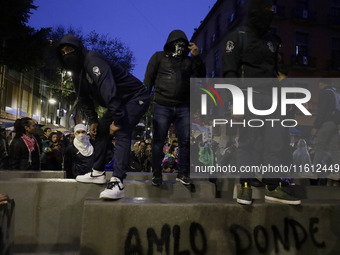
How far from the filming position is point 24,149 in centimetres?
682

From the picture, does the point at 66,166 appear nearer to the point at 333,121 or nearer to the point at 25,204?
the point at 25,204

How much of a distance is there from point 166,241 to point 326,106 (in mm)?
4334

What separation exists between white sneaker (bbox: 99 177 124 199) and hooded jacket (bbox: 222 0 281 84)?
1.80 m

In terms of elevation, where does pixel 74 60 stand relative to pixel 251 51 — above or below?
below

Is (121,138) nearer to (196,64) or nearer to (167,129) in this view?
(167,129)

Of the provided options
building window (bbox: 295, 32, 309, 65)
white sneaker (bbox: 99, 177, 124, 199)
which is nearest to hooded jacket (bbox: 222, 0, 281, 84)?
white sneaker (bbox: 99, 177, 124, 199)

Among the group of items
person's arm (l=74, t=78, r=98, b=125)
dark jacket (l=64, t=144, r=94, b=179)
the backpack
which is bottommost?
dark jacket (l=64, t=144, r=94, b=179)

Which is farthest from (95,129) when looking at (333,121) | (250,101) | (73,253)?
(333,121)

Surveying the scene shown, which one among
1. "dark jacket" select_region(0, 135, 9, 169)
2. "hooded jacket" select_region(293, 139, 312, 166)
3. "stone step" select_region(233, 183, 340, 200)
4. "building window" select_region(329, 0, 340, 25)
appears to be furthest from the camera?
"building window" select_region(329, 0, 340, 25)

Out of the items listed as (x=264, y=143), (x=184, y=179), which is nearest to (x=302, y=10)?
(x=184, y=179)

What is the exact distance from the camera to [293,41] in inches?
1216

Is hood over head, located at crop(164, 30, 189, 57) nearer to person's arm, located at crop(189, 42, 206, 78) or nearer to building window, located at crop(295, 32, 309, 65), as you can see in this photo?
person's arm, located at crop(189, 42, 206, 78)

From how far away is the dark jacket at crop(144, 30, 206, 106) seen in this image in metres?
4.63

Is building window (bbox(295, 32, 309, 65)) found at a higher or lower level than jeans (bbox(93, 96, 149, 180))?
higher
